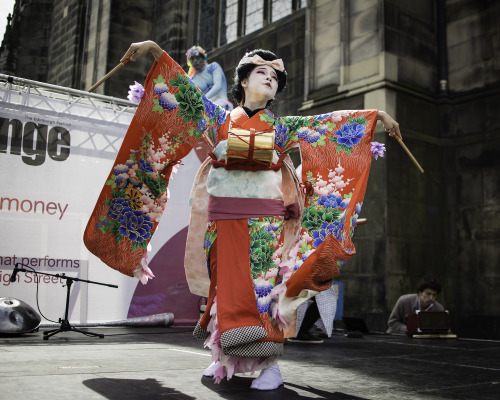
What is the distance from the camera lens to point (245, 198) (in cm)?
273

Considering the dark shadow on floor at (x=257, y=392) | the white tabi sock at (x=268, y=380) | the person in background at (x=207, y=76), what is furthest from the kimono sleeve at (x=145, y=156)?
the person in background at (x=207, y=76)

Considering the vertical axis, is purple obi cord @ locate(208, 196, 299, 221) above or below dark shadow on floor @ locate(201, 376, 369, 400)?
above

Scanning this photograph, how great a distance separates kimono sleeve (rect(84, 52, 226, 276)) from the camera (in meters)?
2.95

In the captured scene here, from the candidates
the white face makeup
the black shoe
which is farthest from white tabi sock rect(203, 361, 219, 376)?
the black shoe

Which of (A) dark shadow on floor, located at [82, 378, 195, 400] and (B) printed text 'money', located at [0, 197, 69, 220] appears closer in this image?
(A) dark shadow on floor, located at [82, 378, 195, 400]

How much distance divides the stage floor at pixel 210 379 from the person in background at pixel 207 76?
11.8 feet

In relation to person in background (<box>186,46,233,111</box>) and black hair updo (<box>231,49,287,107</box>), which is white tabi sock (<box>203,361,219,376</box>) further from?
person in background (<box>186,46,233,111</box>)

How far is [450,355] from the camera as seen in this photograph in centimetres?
396

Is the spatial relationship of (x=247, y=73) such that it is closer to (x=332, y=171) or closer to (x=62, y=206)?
(x=332, y=171)

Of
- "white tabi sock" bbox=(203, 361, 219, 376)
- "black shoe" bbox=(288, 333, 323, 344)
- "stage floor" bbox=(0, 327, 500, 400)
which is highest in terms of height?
"white tabi sock" bbox=(203, 361, 219, 376)

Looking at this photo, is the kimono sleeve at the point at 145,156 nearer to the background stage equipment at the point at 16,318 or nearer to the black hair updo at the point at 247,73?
the black hair updo at the point at 247,73

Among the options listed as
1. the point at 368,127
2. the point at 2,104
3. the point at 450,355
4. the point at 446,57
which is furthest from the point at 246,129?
the point at 446,57

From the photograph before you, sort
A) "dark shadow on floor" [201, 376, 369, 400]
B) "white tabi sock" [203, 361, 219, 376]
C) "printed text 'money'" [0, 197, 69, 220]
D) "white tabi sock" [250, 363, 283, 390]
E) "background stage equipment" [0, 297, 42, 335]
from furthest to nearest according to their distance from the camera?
"printed text 'money'" [0, 197, 69, 220], "background stage equipment" [0, 297, 42, 335], "white tabi sock" [203, 361, 219, 376], "white tabi sock" [250, 363, 283, 390], "dark shadow on floor" [201, 376, 369, 400]

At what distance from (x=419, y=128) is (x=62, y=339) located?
16.3 feet
